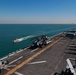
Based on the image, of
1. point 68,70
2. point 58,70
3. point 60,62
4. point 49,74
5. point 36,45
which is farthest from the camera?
point 36,45

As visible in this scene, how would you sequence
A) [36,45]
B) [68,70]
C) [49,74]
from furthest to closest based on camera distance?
1. [36,45]
2. [49,74]
3. [68,70]

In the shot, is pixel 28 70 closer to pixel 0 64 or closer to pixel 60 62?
pixel 0 64

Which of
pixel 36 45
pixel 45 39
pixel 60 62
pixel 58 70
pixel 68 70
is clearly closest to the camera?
pixel 68 70

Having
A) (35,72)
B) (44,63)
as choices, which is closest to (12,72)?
(35,72)

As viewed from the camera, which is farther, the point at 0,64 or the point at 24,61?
the point at 24,61

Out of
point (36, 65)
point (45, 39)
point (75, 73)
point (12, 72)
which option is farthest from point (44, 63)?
point (45, 39)

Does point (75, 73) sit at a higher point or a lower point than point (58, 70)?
higher

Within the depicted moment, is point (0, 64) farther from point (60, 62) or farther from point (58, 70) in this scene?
point (60, 62)

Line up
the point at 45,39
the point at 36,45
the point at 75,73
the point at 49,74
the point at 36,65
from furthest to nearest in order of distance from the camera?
1. the point at 45,39
2. the point at 36,45
3. the point at 36,65
4. the point at 49,74
5. the point at 75,73

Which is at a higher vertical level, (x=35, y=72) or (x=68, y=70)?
(x=68, y=70)
